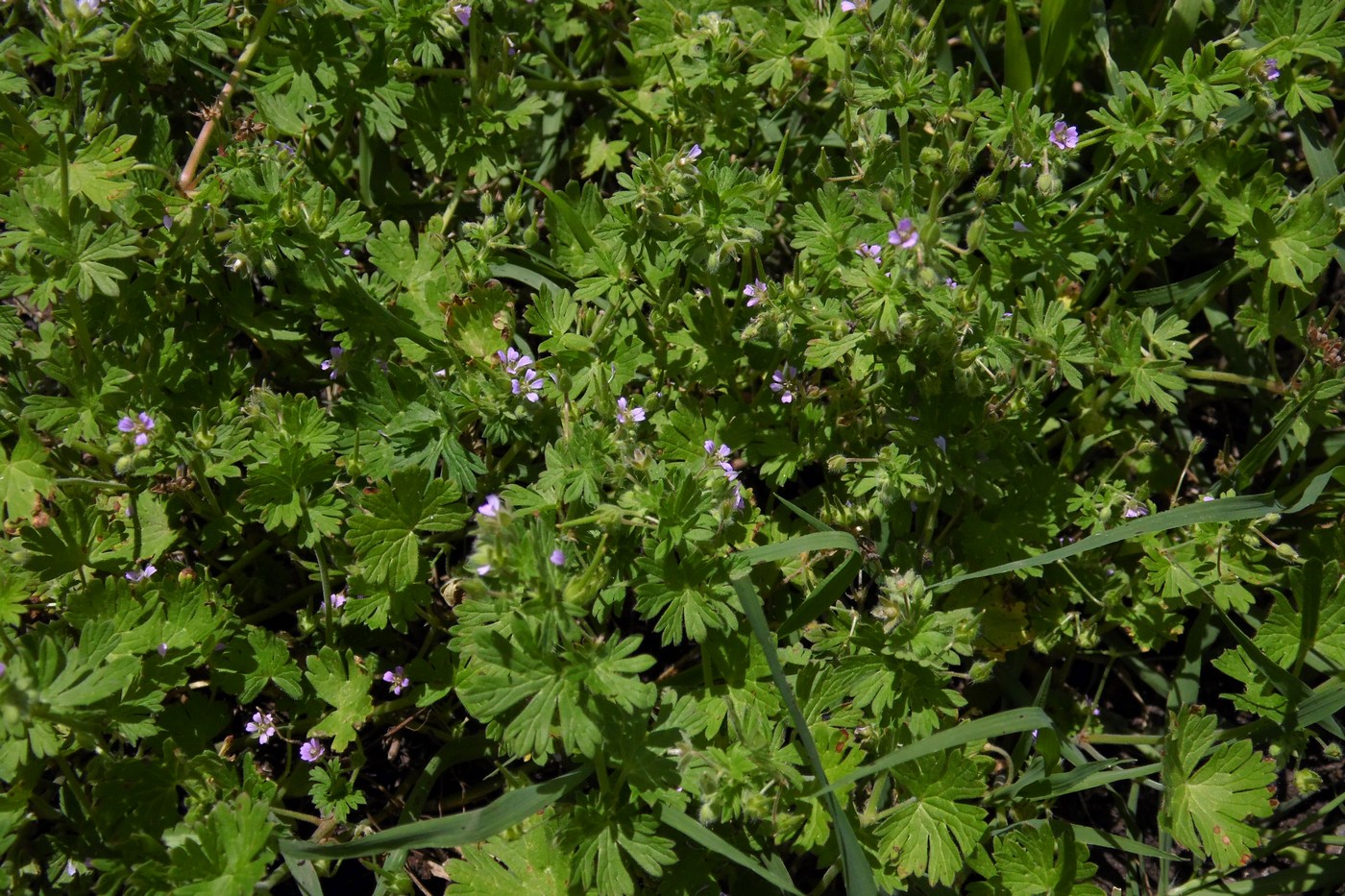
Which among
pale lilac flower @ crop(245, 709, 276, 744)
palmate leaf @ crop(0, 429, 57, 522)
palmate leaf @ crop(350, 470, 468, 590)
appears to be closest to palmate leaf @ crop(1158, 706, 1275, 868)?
palmate leaf @ crop(350, 470, 468, 590)

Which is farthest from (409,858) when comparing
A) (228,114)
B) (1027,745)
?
(228,114)

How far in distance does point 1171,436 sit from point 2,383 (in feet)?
17.8

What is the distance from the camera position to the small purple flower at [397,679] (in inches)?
157

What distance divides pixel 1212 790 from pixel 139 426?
4282 mm

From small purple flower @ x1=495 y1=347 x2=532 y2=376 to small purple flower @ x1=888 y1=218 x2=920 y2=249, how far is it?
1.45 metres

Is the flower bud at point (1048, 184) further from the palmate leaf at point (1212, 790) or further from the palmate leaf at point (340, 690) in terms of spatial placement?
the palmate leaf at point (340, 690)

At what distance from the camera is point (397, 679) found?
13.3 feet

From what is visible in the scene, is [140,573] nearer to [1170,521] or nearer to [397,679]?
[397,679]

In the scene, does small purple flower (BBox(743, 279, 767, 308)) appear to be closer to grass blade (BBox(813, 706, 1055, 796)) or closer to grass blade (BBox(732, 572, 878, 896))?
grass blade (BBox(732, 572, 878, 896))

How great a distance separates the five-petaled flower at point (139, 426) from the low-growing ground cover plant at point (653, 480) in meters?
0.01

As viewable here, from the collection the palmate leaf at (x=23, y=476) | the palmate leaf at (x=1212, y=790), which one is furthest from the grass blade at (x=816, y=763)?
the palmate leaf at (x=23, y=476)

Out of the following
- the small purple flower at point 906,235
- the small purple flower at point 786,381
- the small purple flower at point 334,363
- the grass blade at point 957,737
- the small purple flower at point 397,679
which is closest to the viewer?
the small purple flower at point 906,235

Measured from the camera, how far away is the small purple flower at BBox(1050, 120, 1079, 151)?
392 cm

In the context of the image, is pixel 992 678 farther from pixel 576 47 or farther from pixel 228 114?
pixel 228 114
